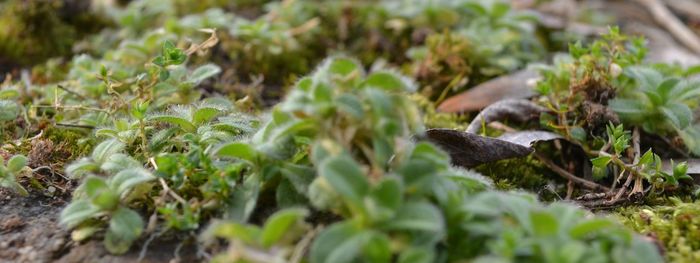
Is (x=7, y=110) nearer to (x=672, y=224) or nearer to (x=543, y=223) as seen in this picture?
(x=543, y=223)

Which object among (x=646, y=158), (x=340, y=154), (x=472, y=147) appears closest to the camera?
(x=340, y=154)

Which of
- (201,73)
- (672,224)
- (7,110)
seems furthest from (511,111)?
(7,110)

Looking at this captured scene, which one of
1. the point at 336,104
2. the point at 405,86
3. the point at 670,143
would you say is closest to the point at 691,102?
the point at 670,143

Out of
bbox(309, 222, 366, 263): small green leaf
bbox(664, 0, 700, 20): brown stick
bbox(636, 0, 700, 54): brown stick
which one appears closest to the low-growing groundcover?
bbox(309, 222, 366, 263): small green leaf

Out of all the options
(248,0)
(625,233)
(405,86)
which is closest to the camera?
(625,233)

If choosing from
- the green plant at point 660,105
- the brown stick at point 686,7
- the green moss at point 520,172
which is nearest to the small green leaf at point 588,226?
the green moss at point 520,172

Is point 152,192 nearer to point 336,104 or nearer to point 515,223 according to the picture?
point 336,104

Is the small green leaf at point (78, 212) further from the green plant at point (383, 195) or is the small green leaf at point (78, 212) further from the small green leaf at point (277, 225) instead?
the small green leaf at point (277, 225)

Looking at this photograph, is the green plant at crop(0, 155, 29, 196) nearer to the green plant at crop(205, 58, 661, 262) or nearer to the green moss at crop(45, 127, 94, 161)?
the green moss at crop(45, 127, 94, 161)
